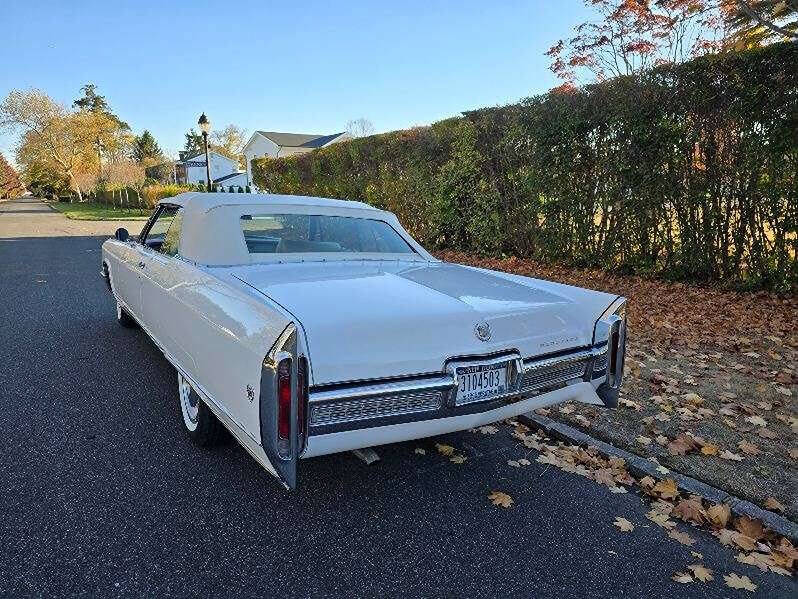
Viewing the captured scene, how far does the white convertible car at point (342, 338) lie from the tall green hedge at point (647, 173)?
17.7ft

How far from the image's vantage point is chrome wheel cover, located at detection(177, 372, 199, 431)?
134 inches

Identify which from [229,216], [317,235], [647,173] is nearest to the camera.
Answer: [229,216]

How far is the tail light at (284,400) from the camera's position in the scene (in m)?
2.12

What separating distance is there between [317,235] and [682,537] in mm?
2825

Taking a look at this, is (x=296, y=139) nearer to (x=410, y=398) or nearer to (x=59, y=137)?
(x=59, y=137)

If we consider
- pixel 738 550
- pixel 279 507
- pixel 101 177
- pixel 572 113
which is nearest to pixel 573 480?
pixel 738 550

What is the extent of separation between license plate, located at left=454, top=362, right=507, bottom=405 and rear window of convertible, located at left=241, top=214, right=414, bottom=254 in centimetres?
162

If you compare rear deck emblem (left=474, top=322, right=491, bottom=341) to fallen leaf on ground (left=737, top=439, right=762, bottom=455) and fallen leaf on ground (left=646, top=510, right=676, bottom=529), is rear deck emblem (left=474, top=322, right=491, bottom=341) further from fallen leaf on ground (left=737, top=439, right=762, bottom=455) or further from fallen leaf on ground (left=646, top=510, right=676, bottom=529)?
fallen leaf on ground (left=737, top=439, right=762, bottom=455)

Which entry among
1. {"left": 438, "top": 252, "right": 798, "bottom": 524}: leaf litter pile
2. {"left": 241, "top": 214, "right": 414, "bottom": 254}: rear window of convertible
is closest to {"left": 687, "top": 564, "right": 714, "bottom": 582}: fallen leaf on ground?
{"left": 438, "top": 252, "right": 798, "bottom": 524}: leaf litter pile

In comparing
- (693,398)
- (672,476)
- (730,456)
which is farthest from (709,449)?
(693,398)

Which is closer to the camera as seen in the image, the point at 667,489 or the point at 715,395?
the point at 667,489

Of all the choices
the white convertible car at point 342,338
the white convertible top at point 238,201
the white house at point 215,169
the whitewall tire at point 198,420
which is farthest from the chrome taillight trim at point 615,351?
the white house at point 215,169

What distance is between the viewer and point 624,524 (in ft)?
8.86

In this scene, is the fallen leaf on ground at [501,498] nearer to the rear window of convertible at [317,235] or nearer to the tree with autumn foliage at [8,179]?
the rear window of convertible at [317,235]
